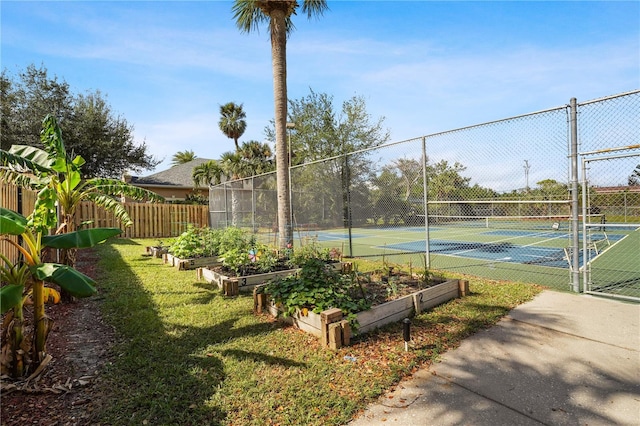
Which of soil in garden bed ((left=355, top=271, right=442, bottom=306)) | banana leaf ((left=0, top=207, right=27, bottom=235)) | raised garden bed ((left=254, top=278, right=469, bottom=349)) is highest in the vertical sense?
banana leaf ((left=0, top=207, right=27, bottom=235))

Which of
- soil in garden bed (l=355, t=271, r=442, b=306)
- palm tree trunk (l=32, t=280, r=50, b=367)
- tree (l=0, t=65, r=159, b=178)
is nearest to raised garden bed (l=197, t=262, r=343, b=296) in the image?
soil in garden bed (l=355, t=271, r=442, b=306)

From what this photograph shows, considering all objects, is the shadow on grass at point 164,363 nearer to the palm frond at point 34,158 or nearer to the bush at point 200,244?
the palm frond at point 34,158

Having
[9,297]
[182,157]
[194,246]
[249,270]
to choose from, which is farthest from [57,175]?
[182,157]

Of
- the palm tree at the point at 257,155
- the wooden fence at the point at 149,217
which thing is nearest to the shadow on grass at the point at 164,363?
the wooden fence at the point at 149,217

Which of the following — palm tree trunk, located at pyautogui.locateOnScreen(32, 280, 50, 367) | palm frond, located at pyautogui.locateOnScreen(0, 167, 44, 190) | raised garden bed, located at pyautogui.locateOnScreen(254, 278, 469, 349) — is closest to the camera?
palm tree trunk, located at pyautogui.locateOnScreen(32, 280, 50, 367)

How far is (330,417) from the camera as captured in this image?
2180 millimetres

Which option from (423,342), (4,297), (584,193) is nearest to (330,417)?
(423,342)

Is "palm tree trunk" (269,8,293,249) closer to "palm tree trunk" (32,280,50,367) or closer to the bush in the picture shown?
the bush

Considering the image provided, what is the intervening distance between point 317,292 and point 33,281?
2777 mm

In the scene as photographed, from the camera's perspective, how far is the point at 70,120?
62.5ft

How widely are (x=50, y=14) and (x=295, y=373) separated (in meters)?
7.26

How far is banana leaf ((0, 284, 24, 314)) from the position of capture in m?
2.25

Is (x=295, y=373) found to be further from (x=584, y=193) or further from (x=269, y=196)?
(x=269, y=196)

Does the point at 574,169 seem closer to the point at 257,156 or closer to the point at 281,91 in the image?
the point at 281,91
